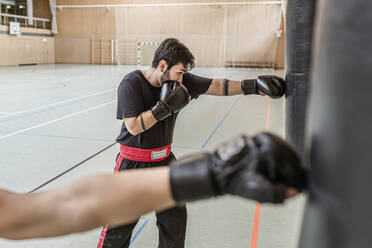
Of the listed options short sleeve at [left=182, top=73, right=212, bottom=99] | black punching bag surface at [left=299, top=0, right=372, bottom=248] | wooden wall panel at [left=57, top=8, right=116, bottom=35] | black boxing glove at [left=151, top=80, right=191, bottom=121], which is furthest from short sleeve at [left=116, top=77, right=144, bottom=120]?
wooden wall panel at [left=57, top=8, right=116, bottom=35]

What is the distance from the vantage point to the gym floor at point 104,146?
122 inches

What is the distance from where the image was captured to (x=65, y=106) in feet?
29.2

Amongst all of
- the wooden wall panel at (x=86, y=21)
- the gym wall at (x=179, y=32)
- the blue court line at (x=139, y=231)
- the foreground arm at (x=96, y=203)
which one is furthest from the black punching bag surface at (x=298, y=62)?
the wooden wall panel at (x=86, y=21)

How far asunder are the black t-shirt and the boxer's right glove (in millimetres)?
1499

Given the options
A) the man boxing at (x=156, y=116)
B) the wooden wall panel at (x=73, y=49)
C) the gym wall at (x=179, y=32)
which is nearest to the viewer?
the man boxing at (x=156, y=116)

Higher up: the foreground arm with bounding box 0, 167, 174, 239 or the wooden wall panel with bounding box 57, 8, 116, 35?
the wooden wall panel with bounding box 57, 8, 116, 35

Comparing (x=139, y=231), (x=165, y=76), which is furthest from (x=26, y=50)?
(x=165, y=76)

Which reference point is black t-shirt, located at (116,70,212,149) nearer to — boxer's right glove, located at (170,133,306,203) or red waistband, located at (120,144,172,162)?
red waistband, located at (120,144,172,162)

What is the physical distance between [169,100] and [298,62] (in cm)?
90

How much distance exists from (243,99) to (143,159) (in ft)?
29.6

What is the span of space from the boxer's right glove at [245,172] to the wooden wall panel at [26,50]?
23.3 metres

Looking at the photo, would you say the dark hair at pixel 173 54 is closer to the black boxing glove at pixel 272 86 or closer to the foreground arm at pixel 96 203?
the black boxing glove at pixel 272 86

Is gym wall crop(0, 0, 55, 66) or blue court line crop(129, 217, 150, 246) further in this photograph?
gym wall crop(0, 0, 55, 66)

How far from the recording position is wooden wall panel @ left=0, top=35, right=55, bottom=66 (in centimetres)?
2122
